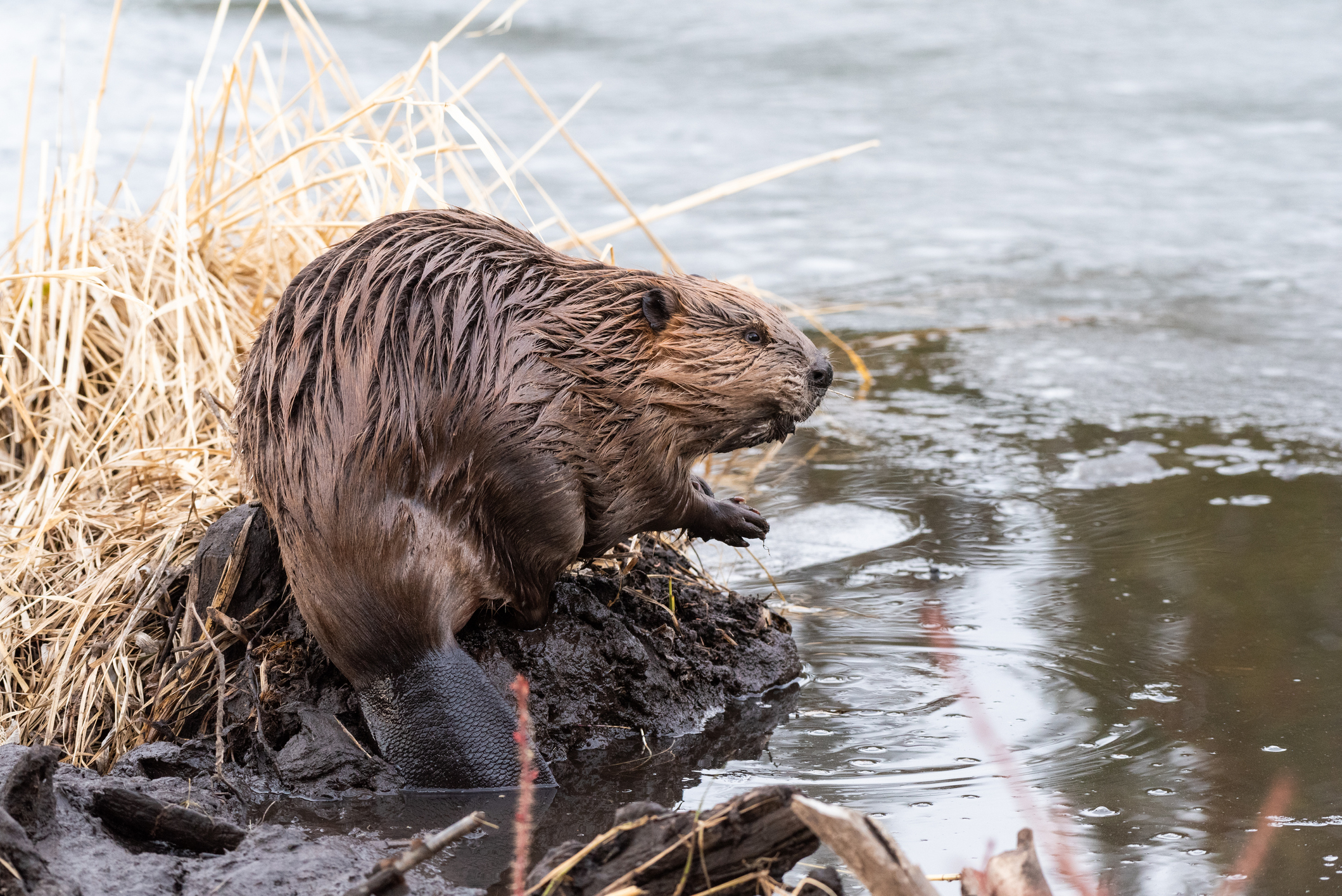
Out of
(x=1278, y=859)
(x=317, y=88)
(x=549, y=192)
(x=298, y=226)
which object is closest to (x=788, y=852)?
(x=1278, y=859)

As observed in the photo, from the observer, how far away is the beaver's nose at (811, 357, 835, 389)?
112 inches

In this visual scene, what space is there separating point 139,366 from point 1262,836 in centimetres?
280

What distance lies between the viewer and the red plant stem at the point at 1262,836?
2.14 metres

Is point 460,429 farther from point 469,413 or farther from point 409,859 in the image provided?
point 409,859

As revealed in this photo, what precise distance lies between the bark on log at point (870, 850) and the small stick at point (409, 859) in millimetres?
417

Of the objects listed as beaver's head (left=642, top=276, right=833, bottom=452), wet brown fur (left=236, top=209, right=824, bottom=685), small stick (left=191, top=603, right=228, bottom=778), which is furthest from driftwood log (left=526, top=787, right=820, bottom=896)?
beaver's head (left=642, top=276, right=833, bottom=452)

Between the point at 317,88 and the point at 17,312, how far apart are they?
1327mm

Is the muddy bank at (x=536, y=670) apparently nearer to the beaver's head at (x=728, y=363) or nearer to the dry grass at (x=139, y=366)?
the dry grass at (x=139, y=366)

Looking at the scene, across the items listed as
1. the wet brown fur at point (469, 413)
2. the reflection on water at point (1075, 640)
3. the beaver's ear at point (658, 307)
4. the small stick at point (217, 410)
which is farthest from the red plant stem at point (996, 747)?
the small stick at point (217, 410)

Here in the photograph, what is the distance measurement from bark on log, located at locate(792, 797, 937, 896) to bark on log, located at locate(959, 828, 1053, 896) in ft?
0.32

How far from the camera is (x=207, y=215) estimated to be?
411cm

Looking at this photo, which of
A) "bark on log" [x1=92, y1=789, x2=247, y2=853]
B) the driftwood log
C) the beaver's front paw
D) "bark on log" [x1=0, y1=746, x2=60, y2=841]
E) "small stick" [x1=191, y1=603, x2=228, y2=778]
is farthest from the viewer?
the beaver's front paw

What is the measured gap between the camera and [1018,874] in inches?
67.6

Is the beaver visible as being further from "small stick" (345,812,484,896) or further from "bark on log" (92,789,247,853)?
"small stick" (345,812,484,896)
